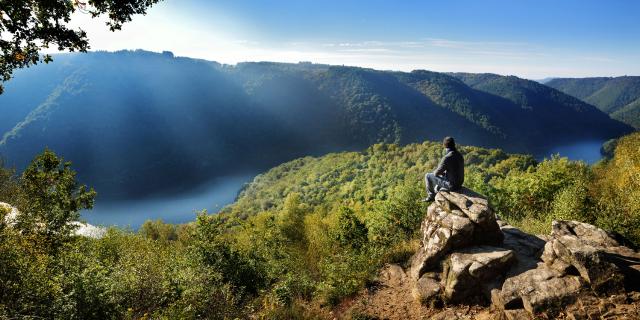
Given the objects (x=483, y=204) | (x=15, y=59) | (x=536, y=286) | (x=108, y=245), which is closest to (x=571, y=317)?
(x=536, y=286)

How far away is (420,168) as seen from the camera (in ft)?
333

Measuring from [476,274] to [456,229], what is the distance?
170 centimetres

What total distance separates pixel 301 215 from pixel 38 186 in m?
29.2

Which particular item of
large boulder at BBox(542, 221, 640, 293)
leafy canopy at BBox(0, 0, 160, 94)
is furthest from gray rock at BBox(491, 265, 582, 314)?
leafy canopy at BBox(0, 0, 160, 94)

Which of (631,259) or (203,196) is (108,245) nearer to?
(631,259)

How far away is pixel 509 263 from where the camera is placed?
1155 cm

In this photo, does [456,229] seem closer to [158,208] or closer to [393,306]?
[393,306]

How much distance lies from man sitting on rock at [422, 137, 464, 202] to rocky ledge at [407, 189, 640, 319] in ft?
1.52

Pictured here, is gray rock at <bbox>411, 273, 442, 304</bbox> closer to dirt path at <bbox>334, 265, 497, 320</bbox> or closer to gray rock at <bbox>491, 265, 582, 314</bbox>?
Answer: dirt path at <bbox>334, 265, 497, 320</bbox>

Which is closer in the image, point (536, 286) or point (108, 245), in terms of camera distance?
point (536, 286)

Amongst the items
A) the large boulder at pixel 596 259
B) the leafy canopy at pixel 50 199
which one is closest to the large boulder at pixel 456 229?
the large boulder at pixel 596 259

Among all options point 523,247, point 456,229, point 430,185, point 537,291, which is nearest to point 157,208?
point 430,185

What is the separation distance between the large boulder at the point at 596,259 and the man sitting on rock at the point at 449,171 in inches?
149

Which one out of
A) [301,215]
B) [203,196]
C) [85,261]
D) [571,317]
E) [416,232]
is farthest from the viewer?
[203,196]
